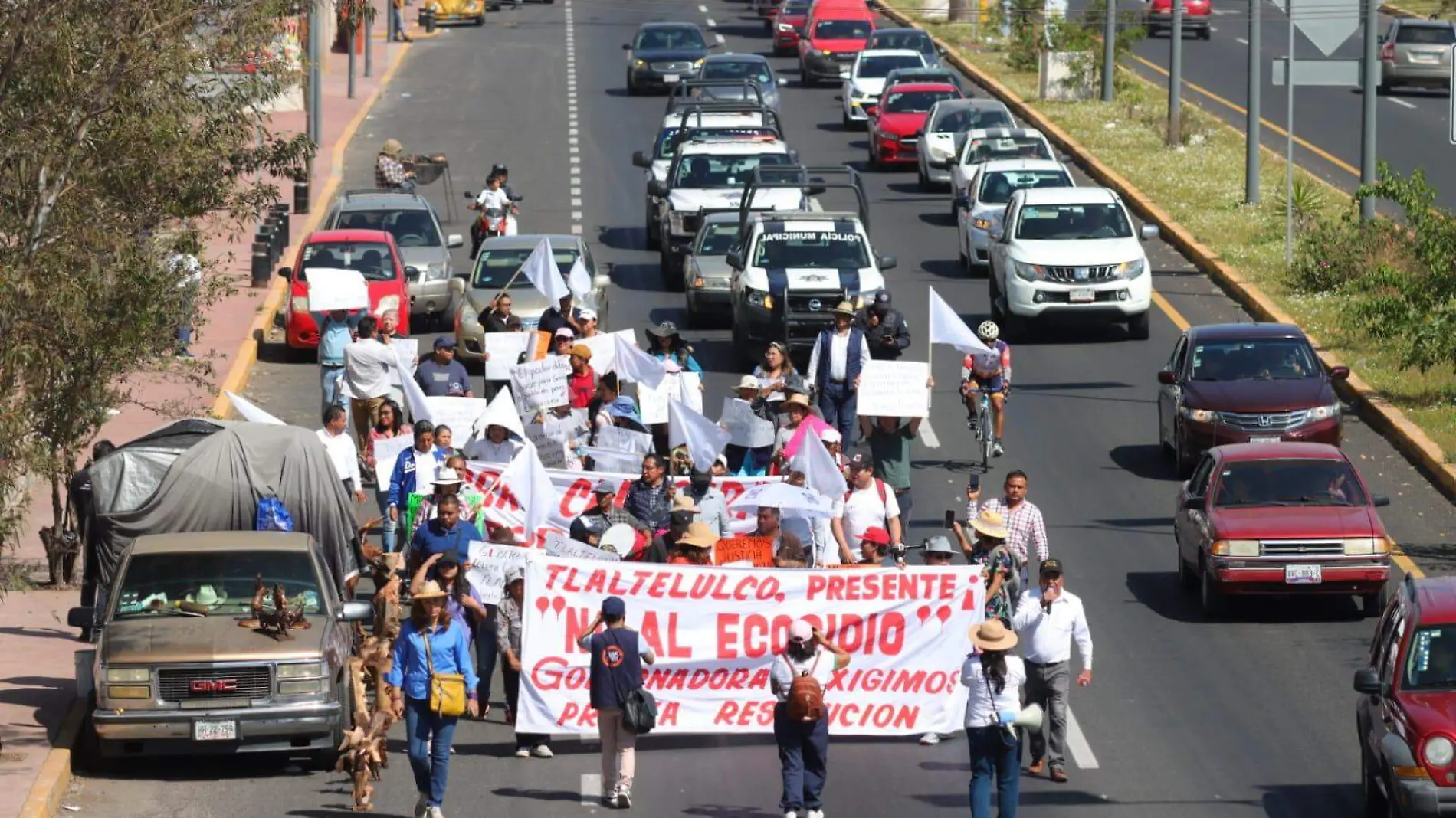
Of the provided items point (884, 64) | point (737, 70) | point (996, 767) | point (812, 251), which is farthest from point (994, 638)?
point (884, 64)

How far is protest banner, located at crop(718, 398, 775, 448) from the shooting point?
71.1 feet

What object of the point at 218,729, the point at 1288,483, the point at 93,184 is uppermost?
the point at 93,184

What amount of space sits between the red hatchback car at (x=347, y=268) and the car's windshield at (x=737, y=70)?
1921 centimetres

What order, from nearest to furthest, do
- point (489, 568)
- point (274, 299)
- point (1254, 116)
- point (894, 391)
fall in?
1. point (489, 568)
2. point (894, 391)
3. point (274, 299)
4. point (1254, 116)

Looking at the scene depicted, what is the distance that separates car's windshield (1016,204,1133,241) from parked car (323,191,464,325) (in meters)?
7.67

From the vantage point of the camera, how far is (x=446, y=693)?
597 inches

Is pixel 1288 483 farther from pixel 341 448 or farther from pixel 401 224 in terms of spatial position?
pixel 401 224

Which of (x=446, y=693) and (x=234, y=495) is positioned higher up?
(x=234, y=495)

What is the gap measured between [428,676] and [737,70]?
37371mm

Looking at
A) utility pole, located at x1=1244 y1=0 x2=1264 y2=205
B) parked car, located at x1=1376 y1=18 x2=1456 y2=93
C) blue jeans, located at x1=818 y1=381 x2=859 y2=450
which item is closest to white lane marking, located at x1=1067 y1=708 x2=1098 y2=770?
blue jeans, located at x1=818 y1=381 x2=859 y2=450

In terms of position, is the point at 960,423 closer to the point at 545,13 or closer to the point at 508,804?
the point at 508,804

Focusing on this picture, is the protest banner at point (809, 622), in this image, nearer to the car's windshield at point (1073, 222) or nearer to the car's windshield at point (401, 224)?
the car's windshield at point (1073, 222)

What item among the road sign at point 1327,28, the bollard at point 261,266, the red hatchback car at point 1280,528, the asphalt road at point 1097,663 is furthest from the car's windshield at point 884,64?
the red hatchback car at point 1280,528

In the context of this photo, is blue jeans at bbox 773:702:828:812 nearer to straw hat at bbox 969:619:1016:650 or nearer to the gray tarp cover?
straw hat at bbox 969:619:1016:650
